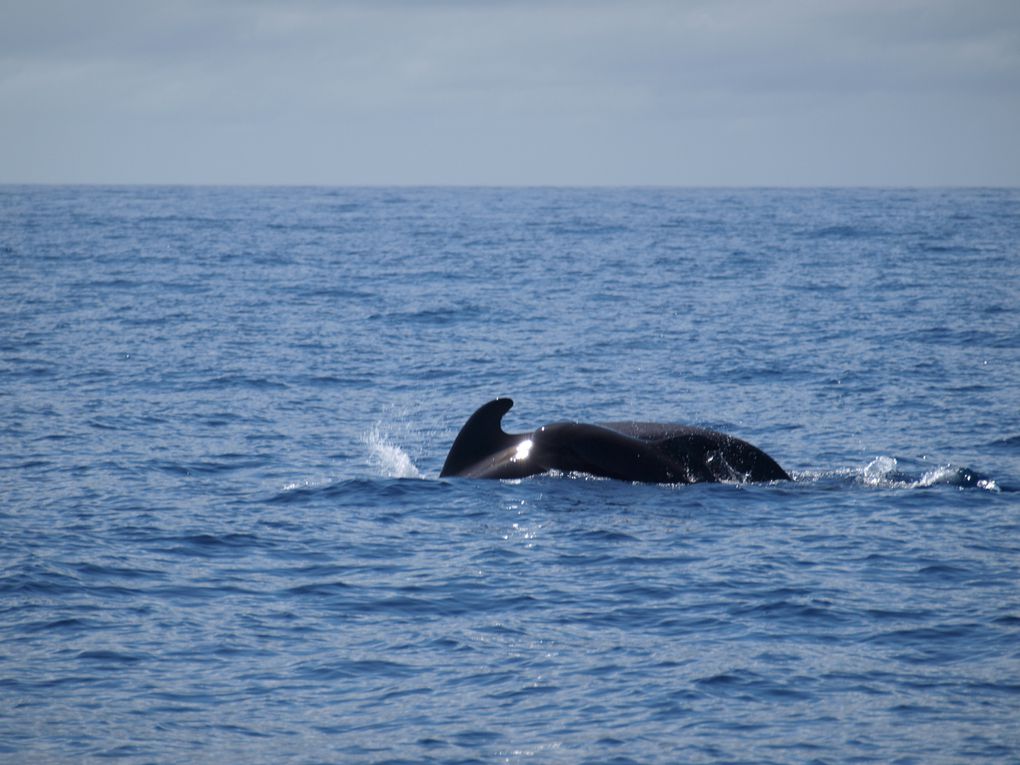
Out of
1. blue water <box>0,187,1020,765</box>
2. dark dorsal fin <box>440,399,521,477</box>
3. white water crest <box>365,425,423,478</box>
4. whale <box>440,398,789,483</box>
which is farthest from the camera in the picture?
white water crest <box>365,425,423,478</box>

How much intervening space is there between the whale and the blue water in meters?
0.23

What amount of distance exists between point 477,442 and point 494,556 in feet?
10.7

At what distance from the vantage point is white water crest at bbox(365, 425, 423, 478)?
62.1 ft

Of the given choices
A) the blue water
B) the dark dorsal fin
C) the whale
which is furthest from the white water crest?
the whale

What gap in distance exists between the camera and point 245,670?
36.5 feet

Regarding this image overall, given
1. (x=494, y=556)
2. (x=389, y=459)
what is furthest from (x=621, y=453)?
(x=389, y=459)

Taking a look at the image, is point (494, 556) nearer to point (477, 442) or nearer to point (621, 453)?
point (621, 453)

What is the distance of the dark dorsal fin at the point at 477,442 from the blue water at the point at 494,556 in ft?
1.15

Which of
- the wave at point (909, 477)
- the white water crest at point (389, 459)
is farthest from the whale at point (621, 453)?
the white water crest at point (389, 459)

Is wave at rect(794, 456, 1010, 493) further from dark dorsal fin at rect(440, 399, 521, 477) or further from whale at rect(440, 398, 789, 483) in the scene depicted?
dark dorsal fin at rect(440, 399, 521, 477)

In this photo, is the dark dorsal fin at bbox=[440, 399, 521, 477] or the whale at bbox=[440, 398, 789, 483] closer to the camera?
the whale at bbox=[440, 398, 789, 483]

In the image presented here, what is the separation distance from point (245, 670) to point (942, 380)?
19.1 meters

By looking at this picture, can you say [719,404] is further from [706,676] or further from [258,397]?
[706,676]

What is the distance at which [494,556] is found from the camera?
560 inches
